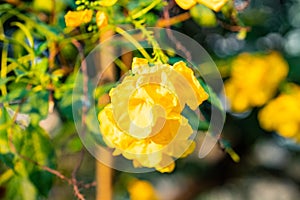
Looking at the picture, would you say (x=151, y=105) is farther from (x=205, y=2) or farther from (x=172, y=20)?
(x=172, y=20)

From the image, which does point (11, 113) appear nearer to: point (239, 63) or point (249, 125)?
point (239, 63)

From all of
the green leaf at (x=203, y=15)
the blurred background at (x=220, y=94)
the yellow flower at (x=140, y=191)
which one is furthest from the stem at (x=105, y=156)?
the yellow flower at (x=140, y=191)

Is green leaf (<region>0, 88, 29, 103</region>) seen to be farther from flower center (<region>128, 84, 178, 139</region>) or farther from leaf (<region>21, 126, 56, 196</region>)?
flower center (<region>128, 84, 178, 139</region>)

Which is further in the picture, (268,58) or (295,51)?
(295,51)

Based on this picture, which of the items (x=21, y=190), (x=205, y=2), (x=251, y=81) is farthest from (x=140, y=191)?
(x=205, y=2)

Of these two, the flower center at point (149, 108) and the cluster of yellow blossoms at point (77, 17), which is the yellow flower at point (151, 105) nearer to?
the flower center at point (149, 108)

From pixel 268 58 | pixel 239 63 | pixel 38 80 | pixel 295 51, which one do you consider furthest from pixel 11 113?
pixel 295 51
